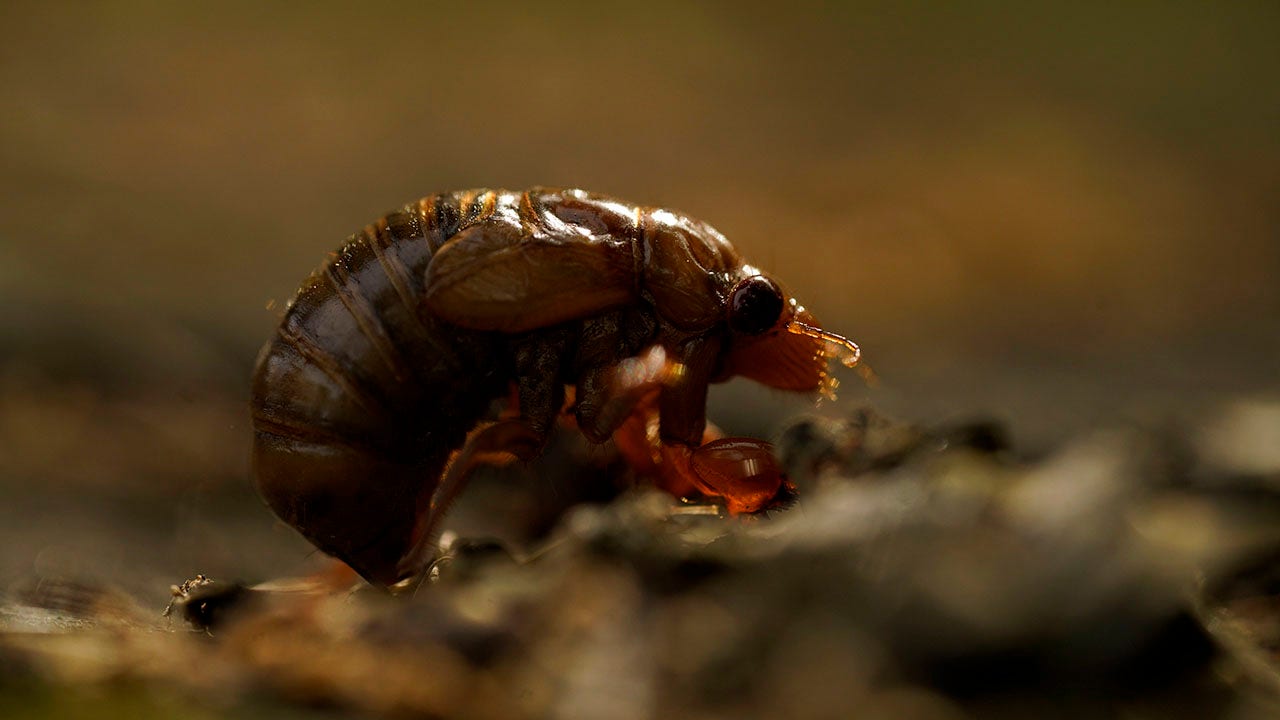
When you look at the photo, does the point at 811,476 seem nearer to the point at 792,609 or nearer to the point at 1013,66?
the point at 792,609

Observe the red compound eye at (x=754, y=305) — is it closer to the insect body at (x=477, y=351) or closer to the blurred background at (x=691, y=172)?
the insect body at (x=477, y=351)

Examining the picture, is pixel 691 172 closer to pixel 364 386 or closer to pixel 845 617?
pixel 364 386

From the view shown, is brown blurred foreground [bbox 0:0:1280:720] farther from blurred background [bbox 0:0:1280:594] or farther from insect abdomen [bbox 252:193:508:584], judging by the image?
insect abdomen [bbox 252:193:508:584]

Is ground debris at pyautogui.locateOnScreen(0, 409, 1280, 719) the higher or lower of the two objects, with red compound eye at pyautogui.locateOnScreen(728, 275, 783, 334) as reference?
lower

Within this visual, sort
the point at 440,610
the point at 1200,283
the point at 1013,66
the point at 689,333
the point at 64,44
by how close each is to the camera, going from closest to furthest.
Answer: the point at 440,610 < the point at 689,333 < the point at 1200,283 < the point at 1013,66 < the point at 64,44

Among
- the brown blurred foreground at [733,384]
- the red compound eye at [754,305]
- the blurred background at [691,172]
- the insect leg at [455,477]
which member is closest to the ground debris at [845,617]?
the brown blurred foreground at [733,384]

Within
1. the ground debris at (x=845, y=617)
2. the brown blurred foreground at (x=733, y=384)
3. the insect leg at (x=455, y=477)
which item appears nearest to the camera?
the ground debris at (x=845, y=617)

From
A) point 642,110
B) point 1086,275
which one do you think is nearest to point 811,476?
point 1086,275

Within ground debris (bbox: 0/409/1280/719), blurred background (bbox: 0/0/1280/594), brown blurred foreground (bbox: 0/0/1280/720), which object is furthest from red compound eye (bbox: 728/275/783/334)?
blurred background (bbox: 0/0/1280/594)
